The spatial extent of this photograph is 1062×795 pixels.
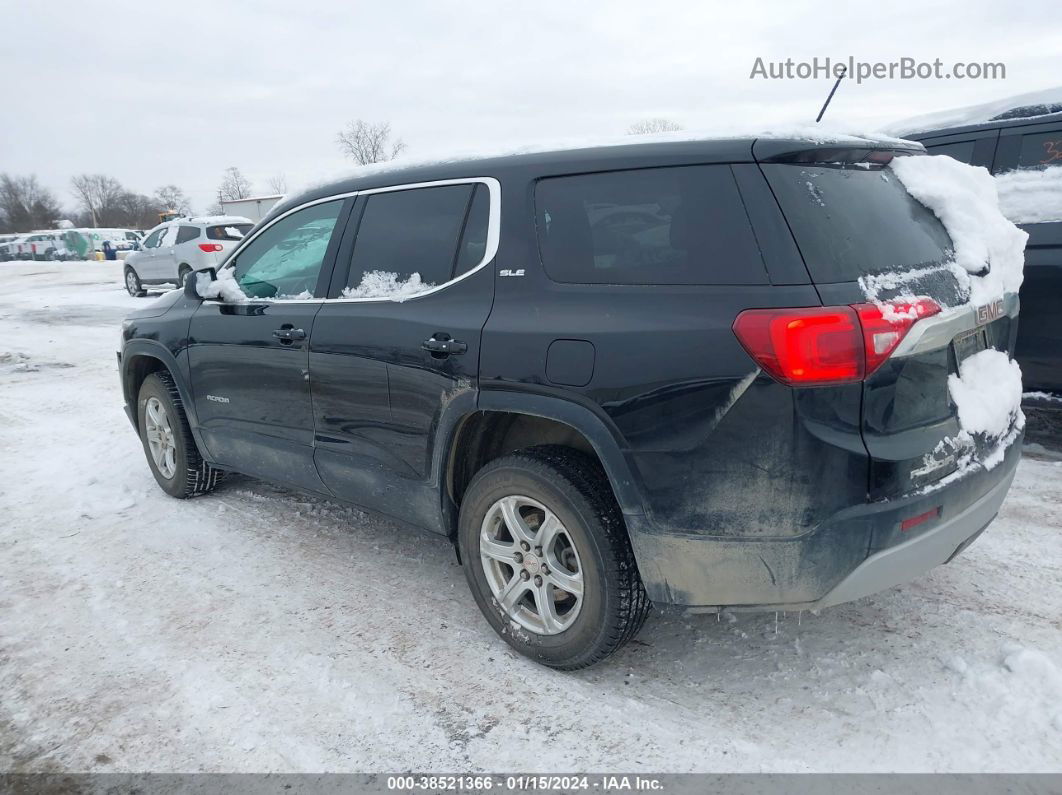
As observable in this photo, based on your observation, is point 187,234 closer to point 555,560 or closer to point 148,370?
point 148,370

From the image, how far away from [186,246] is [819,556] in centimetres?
1763

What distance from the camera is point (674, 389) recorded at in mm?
2346

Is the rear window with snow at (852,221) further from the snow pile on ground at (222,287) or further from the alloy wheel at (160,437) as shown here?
the alloy wheel at (160,437)

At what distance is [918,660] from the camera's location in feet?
9.18

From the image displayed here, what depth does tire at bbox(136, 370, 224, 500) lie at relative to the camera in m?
4.61

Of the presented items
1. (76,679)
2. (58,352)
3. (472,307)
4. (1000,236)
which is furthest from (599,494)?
(58,352)

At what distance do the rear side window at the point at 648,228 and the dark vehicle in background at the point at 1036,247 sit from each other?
321cm

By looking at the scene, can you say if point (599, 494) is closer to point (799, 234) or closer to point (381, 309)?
point (799, 234)

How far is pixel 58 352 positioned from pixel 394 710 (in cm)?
996

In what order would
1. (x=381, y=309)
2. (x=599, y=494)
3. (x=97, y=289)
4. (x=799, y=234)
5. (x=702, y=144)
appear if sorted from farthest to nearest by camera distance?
(x=97, y=289) < (x=381, y=309) < (x=599, y=494) < (x=702, y=144) < (x=799, y=234)

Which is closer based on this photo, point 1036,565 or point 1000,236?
point 1000,236

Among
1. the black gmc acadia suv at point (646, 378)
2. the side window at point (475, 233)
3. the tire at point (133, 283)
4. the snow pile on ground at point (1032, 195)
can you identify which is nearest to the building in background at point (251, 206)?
the tire at point (133, 283)

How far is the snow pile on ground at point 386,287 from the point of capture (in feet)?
10.4

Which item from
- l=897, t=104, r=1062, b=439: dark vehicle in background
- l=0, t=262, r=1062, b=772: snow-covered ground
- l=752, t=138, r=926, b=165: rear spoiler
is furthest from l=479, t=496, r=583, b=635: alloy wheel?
l=897, t=104, r=1062, b=439: dark vehicle in background
